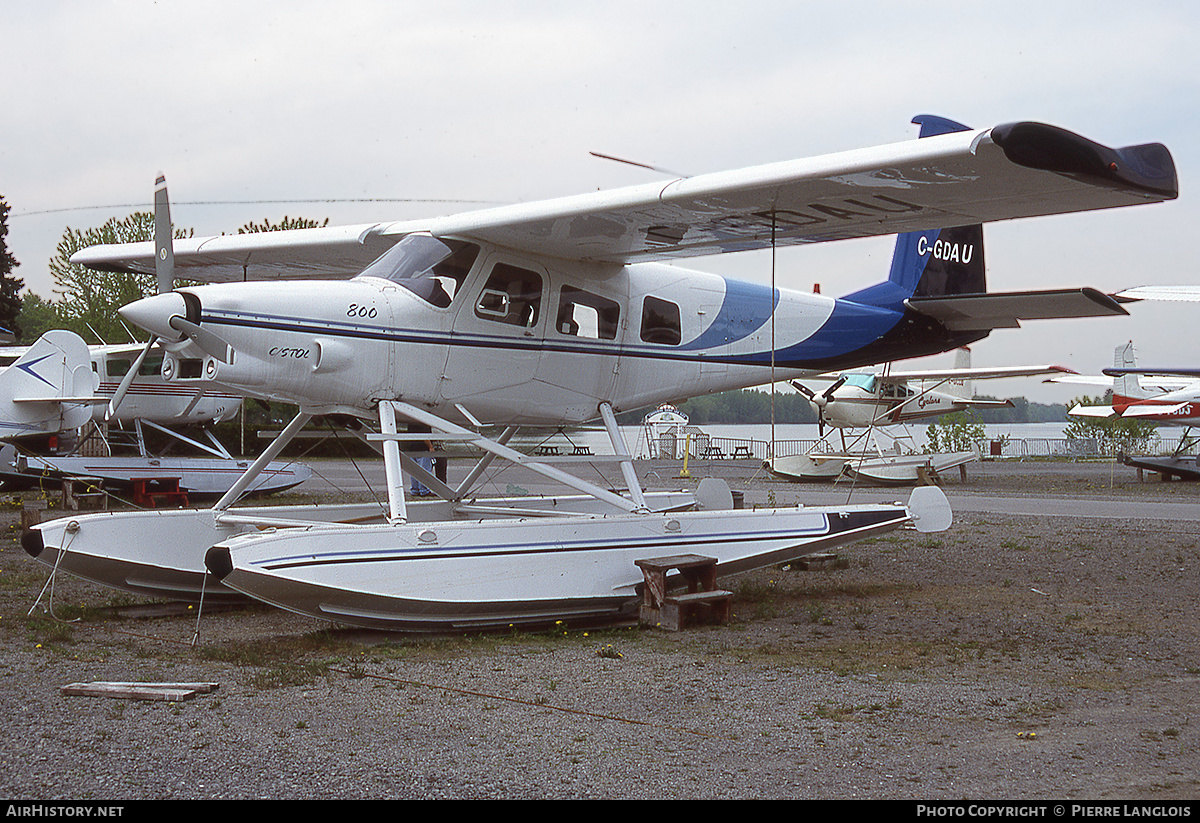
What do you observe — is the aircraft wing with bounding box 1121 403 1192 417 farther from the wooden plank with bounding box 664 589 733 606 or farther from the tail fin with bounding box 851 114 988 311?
the wooden plank with bounding box 664 589 733 606

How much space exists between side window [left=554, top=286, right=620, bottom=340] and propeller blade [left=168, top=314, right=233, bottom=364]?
2753 millimetres

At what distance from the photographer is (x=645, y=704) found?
4.87 meters

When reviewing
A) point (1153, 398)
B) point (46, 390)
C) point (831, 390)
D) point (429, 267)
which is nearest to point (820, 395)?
point (831, 390)

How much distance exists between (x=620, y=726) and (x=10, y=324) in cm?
4486

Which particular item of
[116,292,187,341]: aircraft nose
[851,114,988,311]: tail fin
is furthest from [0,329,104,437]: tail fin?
[851,114,988,311]: tail fin

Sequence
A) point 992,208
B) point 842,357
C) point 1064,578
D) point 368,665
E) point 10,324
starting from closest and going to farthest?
point 368,665, point 992,208, point 1064,578, point 842,357, point 10,324

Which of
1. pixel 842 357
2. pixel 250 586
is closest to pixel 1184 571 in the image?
pixel 842 357

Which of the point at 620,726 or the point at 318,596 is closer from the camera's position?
the point at 620,726

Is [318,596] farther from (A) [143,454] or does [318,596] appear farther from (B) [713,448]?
(B) [713,448]

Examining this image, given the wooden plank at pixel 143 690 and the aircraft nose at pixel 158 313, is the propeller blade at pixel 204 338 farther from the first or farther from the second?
the wooden plank at pixel 143 690

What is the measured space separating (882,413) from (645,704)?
22.6m

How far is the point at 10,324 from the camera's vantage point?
41.0m

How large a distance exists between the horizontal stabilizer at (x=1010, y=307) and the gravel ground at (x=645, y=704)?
2661mm

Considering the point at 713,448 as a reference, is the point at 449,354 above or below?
above
